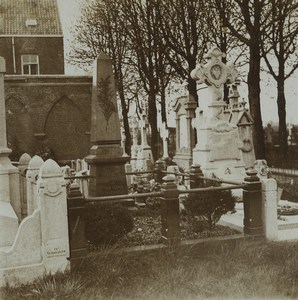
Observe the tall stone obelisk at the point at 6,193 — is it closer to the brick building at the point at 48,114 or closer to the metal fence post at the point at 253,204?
the metal fence post at the point at 253,204

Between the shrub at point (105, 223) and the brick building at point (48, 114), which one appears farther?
the brick building at point (48, 114)

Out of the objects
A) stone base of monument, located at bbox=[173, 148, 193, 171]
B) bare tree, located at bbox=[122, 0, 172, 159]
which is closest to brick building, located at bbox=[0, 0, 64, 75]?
bare tree, located at bbox=[122, 0, 172, 159]

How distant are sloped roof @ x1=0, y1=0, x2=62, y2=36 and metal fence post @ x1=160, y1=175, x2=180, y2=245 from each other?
30.7 m

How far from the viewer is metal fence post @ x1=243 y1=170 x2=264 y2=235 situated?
25.3 ft

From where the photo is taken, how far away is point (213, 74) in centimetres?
1332

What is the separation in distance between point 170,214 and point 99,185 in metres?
3.33

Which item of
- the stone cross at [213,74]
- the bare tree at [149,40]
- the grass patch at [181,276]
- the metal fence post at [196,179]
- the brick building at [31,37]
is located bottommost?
the grass patch at [181,276]

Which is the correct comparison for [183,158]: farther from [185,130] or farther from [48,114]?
[48,114]

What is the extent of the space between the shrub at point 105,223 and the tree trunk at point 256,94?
11376 mm

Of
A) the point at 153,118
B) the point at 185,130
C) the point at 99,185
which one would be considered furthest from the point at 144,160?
the point at 99,185

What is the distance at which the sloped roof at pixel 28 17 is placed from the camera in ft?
116

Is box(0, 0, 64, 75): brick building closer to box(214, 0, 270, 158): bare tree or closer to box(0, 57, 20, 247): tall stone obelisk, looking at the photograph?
box(214, 0, 270, 158): bare tree

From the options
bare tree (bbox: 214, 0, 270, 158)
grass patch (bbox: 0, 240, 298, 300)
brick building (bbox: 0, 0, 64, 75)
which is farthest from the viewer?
brick building (bbox: 0, 0, 64, 75)

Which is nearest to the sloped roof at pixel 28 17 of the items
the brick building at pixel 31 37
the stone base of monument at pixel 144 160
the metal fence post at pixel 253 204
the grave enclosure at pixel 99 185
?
the brick building at pixel 31 37
